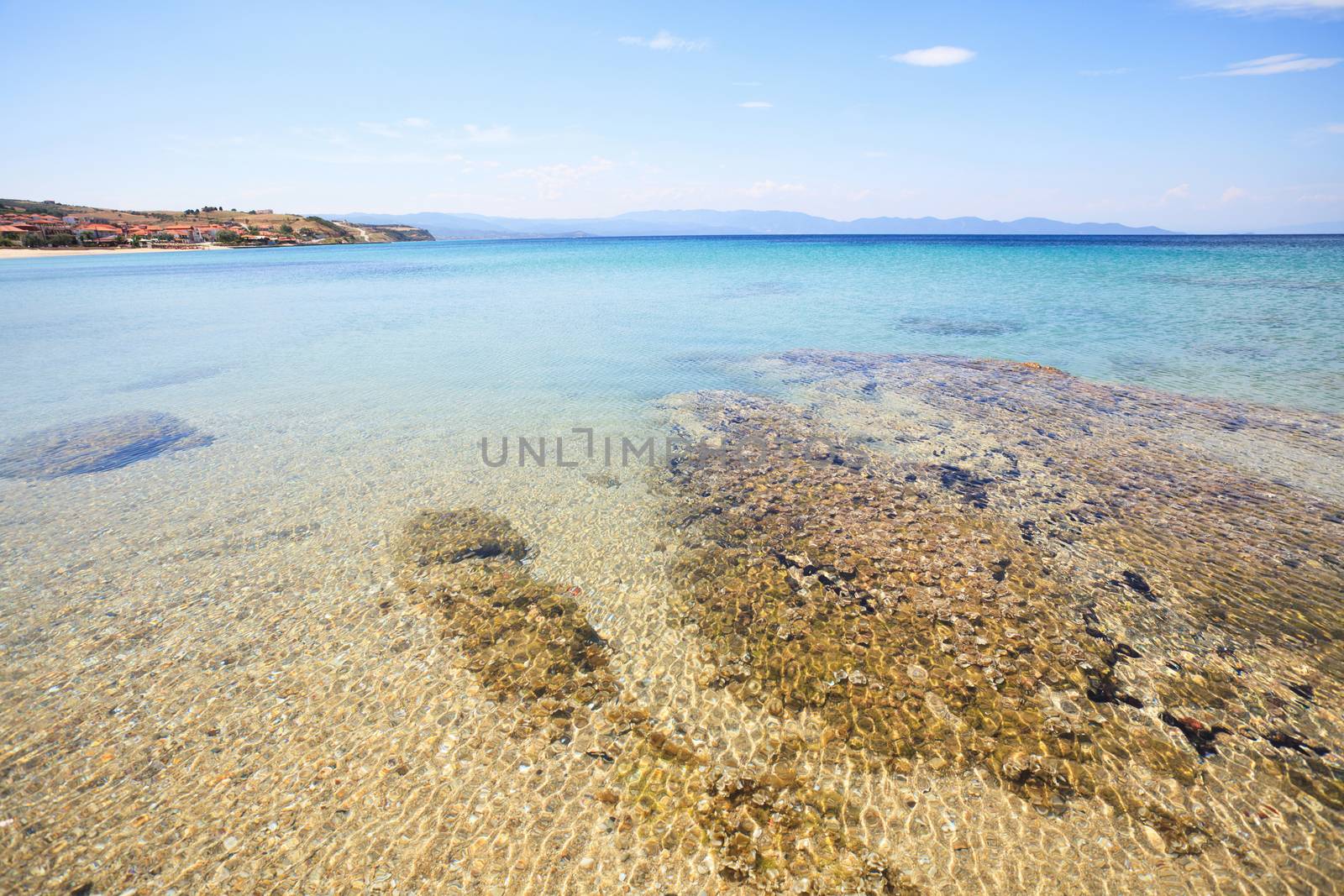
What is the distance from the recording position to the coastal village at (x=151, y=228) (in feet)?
276

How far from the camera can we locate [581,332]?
29.8 m

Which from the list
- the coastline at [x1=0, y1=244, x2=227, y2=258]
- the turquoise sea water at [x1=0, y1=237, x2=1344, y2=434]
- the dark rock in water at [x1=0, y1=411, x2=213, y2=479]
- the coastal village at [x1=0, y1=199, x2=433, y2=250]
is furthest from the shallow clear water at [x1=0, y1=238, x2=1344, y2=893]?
the coastal village at [x1=0, y1=199, x2=433, y2=250]

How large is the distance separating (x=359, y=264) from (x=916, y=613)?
3528 inches

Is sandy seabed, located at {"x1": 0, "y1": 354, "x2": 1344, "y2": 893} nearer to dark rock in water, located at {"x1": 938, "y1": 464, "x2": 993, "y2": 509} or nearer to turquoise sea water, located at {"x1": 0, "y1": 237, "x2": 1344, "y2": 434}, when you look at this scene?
dark rock in water, located at {"x1": 938, "y1": 464, "x2": 993, "y2": 509}

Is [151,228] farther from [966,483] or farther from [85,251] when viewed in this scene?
[966,483]

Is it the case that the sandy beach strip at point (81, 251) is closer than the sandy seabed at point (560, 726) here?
No

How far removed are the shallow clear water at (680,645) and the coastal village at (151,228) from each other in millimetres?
103576

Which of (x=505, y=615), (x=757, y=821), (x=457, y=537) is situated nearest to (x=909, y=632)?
(x=757, y=821)

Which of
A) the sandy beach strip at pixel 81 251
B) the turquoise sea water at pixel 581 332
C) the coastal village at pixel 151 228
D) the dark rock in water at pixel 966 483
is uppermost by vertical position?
the coastal village at pixel 151 228

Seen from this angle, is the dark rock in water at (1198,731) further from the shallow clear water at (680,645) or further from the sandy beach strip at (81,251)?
the sandy beach strip at (81,251)

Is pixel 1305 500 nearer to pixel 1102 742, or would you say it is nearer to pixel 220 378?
pixel 1102 742

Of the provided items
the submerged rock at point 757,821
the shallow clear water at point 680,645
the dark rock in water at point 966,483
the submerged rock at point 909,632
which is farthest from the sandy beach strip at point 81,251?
the dark rock in water at point 966,483

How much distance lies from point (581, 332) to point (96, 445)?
1963cm

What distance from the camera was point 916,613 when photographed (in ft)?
25.8
